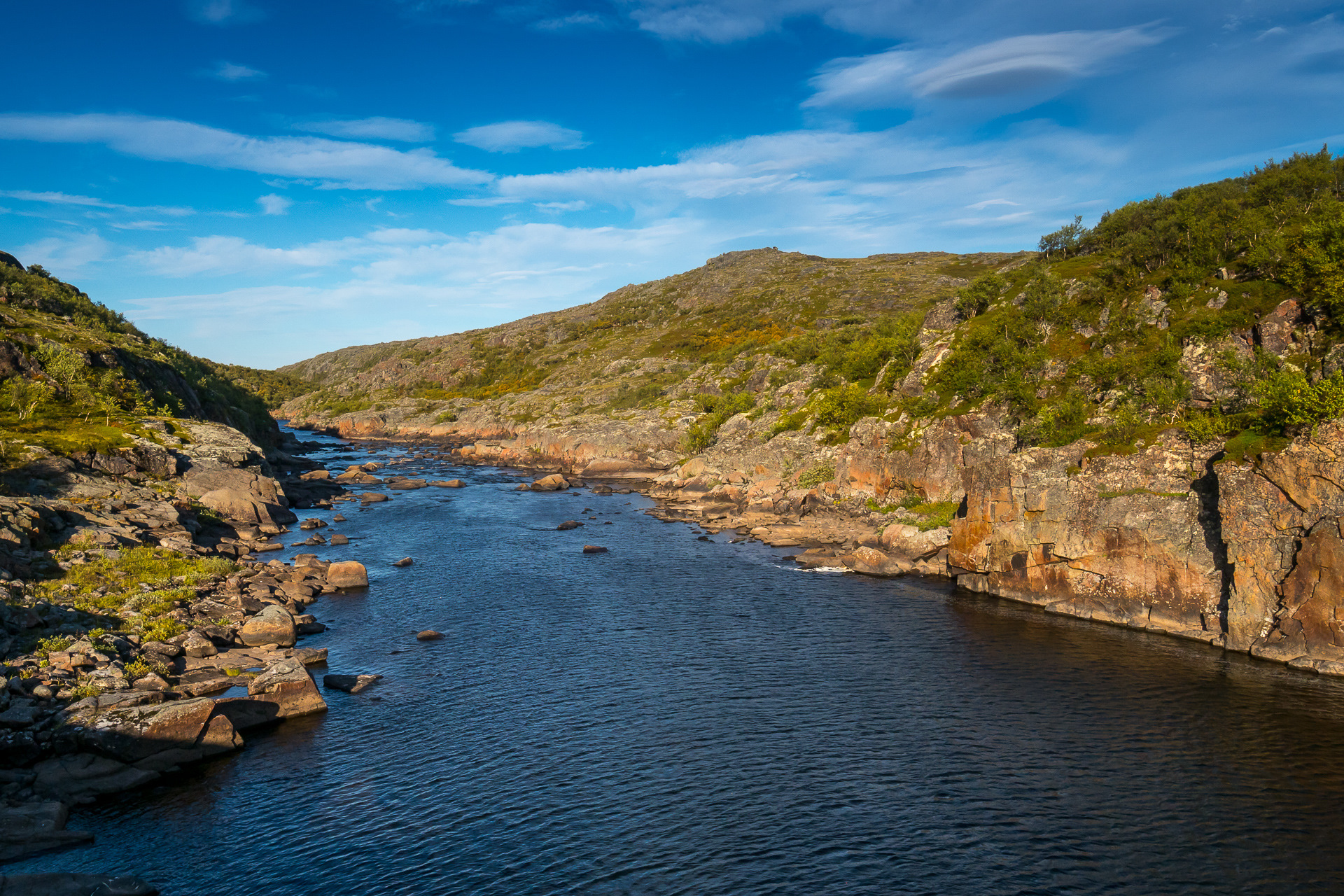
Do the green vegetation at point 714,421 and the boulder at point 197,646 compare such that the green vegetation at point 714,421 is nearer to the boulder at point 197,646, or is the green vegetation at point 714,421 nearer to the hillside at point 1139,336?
the hillside at point 1139,336

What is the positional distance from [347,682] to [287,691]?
145 inches

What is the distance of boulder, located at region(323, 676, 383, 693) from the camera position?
127 ft

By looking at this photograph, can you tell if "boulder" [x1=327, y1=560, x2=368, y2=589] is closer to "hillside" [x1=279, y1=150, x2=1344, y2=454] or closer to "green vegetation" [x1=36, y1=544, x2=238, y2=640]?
"green vegetation" [x1=36, y1=544, x2=238, y2=640]

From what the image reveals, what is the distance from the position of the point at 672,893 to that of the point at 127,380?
9750 centimetres

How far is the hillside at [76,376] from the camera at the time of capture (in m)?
70.1

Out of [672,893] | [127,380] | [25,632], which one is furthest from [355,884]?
[127,380]

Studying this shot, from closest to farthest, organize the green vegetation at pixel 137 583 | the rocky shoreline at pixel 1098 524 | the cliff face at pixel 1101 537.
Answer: the rocky shoreline at pixel 1098 524 → the green vegetation at pixel 137 583 → the cliff face at pixel 1101 537

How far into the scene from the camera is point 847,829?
2634 centimetres

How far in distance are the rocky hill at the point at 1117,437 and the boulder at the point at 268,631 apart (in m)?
43.6

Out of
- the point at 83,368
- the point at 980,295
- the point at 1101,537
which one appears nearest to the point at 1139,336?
the point at 1101,537

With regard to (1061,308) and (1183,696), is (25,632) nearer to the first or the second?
(1183,696)

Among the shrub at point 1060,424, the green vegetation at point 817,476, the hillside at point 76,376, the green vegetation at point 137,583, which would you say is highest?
the hillside at point 76,376

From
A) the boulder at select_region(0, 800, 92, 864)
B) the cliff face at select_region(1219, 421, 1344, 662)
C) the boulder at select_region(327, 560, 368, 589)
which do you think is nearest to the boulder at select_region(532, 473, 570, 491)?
the boulder at select_region(327, 560, 368, 589)

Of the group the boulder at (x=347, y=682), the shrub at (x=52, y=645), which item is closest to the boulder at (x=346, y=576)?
the boulder at (x=347, y=682)
